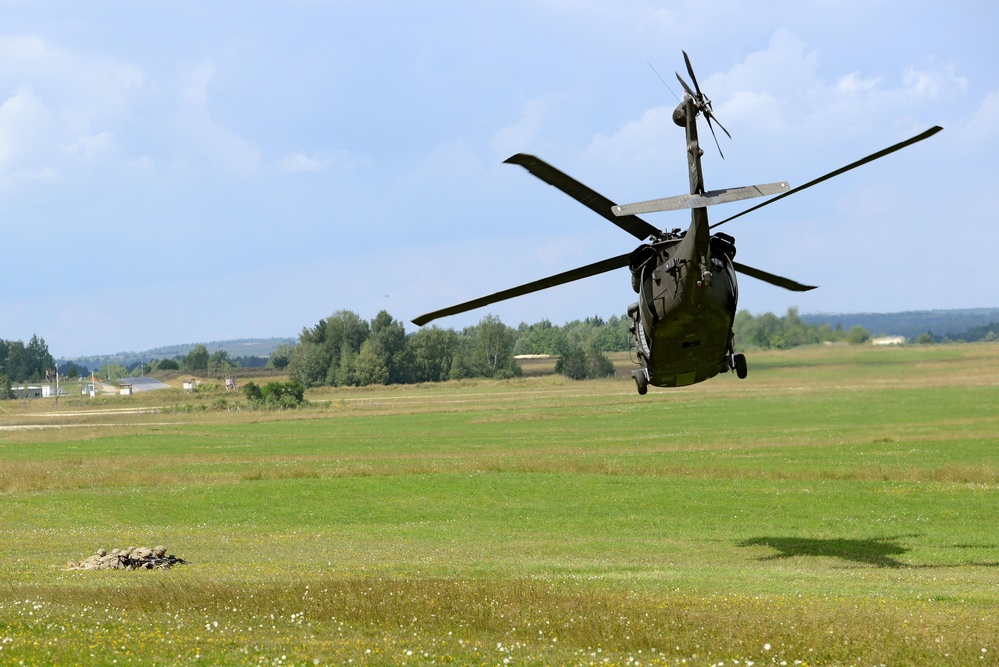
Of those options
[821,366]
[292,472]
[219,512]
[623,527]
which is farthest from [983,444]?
[219,512]

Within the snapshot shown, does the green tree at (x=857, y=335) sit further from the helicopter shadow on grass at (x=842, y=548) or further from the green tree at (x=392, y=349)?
the green tree at (x=392, y=349)

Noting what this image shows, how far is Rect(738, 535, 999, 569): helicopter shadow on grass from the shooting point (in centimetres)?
2866

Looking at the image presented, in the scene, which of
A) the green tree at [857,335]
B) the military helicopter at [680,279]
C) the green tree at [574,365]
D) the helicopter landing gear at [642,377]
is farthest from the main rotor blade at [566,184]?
the green tree at [574,365]

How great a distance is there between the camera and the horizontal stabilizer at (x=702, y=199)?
1844cm

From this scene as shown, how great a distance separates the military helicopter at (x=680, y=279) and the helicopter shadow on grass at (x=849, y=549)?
9.46m

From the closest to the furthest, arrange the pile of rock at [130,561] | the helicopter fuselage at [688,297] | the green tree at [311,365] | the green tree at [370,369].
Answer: the helicopter fuselage at [688,297] → the pile of rock at [130,561] → the green tree at [370,369] → the green tree at [311,365]

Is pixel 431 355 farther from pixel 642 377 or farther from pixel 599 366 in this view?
pixel 642 377

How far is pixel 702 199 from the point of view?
19453 millimetres

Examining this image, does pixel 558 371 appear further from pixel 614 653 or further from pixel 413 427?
pixel 614 653

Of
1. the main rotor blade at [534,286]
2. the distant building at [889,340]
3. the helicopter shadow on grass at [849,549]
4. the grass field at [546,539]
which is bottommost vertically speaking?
the helicopter shadow on grass at [849,549]

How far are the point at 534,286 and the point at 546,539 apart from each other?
13.8 meters

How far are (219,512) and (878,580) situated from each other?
2587cm

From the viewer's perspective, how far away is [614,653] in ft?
54.0

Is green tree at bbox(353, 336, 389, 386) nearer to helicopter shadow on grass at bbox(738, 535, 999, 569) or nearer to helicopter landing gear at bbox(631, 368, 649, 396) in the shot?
helicopter shadow on grass at bbox(738, 535, 999, 569)
